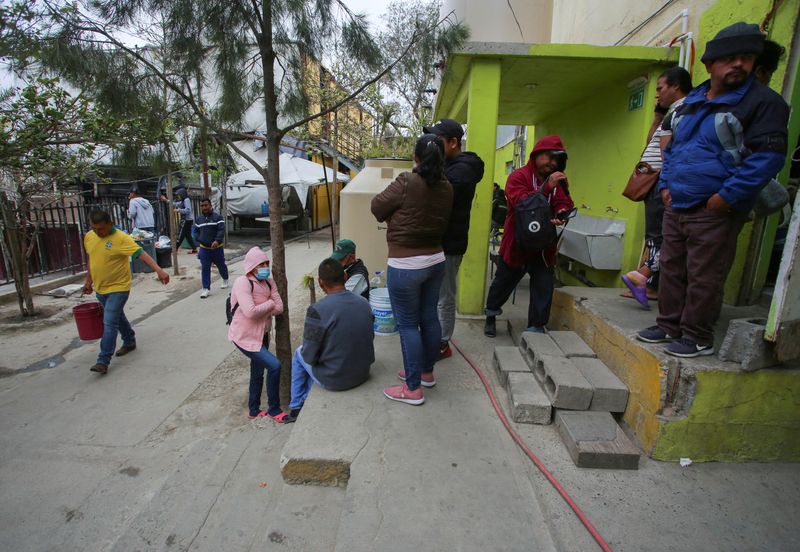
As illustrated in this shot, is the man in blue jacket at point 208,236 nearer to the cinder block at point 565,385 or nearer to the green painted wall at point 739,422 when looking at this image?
the cinder block at point 565,385

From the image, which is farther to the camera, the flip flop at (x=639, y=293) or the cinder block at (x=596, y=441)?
the flip flop at (x=639, y=293)

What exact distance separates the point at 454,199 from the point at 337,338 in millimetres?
1338

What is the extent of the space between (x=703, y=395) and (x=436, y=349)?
154 cm

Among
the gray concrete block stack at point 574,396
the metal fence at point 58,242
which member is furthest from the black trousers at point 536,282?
the metal fence at point 58,242

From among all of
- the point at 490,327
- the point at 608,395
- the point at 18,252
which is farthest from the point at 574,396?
the point at 18,252

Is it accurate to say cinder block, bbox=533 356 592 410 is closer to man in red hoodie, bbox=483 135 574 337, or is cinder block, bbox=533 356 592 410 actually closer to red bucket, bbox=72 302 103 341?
man in red hoodie, bbox=483 135 574 337

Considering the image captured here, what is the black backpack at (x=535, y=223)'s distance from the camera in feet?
10.8

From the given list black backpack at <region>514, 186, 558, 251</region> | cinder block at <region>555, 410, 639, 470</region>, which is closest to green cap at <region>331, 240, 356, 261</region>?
black backpack at <region>514, 186, 558, 251</region>

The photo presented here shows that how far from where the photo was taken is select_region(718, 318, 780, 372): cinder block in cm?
216

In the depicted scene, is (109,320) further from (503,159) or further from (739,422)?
(503,159)

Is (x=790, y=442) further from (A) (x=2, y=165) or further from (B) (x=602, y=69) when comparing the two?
(A) (x=2, y=165)

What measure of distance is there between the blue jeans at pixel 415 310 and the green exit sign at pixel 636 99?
3.05 m

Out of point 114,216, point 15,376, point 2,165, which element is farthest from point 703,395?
point 114,216

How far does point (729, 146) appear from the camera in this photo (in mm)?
2205
